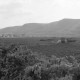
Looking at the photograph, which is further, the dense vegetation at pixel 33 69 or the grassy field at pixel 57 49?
the grassy field at pixel 57 49

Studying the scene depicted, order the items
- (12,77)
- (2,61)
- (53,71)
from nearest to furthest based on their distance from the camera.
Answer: (53,71), (12,77), (2,61)

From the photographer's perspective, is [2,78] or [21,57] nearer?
[2,78]

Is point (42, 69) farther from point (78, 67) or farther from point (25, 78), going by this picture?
point (78, 67)

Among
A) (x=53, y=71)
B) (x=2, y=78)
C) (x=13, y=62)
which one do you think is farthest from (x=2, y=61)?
(x=53, y=71)

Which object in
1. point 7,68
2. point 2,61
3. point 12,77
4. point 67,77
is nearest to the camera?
point 67,77

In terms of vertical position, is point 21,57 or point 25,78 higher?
point 21,57

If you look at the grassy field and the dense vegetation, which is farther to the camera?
the grassy field

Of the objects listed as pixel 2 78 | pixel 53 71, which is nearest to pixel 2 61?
pixel 2 78

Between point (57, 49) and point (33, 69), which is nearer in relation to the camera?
point (33, 69)

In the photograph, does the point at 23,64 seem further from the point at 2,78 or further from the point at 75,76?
the point at 75,76
